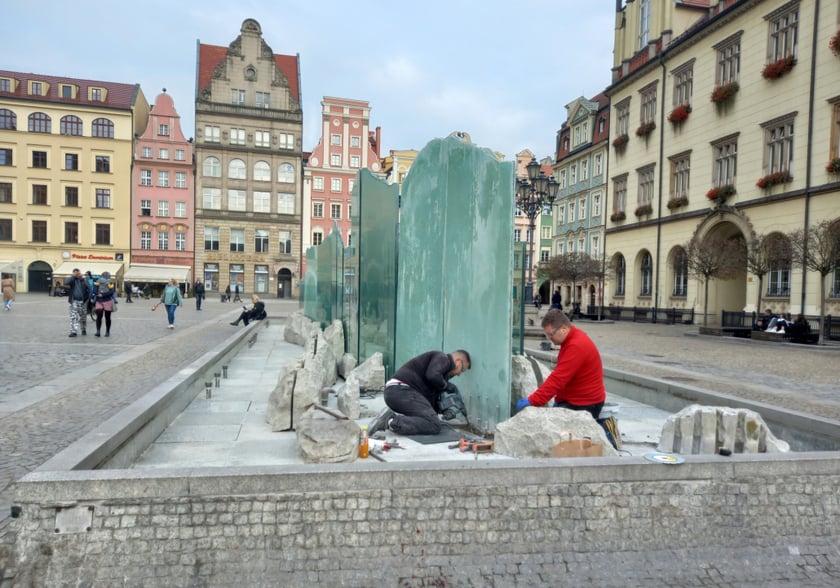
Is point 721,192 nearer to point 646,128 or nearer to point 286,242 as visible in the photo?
A: point 646,128

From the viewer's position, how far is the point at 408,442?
20.2ft

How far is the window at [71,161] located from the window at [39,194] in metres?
A: 2.56

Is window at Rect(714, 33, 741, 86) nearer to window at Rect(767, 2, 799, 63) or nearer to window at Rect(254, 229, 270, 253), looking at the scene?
window at Rect(767, 2, 799, 63)

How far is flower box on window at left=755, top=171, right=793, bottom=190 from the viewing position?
24.0 m

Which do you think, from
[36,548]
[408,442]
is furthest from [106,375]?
[36,548]

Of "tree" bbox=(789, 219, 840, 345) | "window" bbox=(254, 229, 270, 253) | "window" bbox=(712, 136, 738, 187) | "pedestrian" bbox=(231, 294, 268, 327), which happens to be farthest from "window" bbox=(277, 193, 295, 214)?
"tree" bbox=(789, 219, 840, 345)

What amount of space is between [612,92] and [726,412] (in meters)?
36.7

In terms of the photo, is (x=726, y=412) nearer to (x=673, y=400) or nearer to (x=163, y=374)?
(x=673, y=400)

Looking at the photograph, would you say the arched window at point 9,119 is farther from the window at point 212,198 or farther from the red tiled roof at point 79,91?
the window at point 212,198

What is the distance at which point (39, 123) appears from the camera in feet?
167

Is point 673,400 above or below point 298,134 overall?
Result: below

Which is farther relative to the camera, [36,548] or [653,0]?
[653,0]

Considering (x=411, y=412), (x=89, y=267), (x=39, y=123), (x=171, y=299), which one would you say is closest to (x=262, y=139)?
(x=39, y=123)

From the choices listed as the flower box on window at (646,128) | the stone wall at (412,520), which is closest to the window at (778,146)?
the flower box on window at (646,128)
